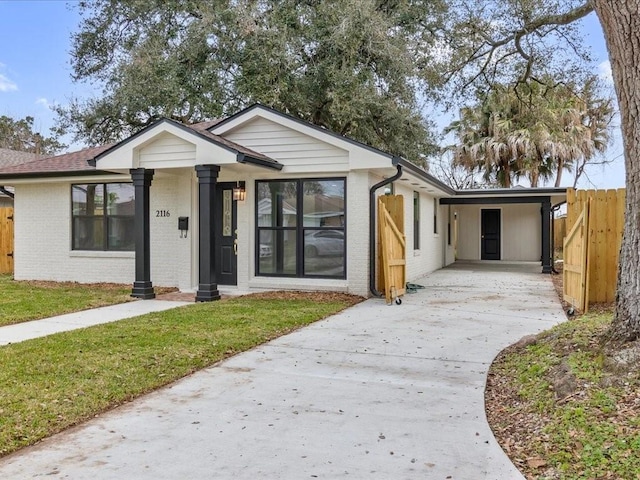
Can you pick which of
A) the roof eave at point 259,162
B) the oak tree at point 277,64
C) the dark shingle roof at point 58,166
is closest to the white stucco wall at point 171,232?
the dark shingle roof at point 58,166

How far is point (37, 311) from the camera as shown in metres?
8.12

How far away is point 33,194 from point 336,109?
8724 millimetres

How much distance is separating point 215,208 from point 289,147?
6.40ft

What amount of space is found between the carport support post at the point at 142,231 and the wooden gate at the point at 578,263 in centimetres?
723

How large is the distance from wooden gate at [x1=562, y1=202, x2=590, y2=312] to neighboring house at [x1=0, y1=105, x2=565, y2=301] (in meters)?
3.07

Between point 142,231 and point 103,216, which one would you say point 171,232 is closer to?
point 142,231

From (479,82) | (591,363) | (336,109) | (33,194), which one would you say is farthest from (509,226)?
(591,363)

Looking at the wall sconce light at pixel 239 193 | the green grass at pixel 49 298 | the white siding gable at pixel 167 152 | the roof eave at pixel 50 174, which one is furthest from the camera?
the roof eave at pixel 50 174

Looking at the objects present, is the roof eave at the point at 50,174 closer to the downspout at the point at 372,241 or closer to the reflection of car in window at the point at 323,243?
the reflection of car in window at the point at 323,243

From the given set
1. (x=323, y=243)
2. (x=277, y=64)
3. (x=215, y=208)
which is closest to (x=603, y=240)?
(x=323, y=243)

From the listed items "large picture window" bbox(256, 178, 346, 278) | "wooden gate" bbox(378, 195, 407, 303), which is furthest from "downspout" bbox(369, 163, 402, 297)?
"large picture window" bbox(256, 178, 346, 278)

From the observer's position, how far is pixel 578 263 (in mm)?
7809

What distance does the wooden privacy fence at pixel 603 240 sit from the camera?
7871mm

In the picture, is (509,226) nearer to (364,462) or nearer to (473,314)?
(473,314)
